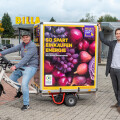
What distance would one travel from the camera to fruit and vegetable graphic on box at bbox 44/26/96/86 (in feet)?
16.3

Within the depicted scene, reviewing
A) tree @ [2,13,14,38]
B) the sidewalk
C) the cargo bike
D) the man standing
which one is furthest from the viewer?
tree @ [2,13,14,38]

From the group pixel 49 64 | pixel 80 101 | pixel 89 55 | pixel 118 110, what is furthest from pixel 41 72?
pixel 118 110

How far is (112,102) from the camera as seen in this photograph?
5.85 metres

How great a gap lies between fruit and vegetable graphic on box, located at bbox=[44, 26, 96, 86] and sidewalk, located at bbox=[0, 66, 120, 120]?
575 mm

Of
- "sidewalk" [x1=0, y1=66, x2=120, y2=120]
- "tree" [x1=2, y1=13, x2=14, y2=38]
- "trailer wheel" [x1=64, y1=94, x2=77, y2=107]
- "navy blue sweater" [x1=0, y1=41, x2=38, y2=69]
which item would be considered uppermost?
"tree" [x1=2, y1=13, x2=14, y2=38]

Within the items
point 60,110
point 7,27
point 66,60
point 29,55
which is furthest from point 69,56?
point 7,27

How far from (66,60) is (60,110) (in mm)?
1099

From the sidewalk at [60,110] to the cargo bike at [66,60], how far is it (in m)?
0.30

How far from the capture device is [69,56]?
5070 millimetres

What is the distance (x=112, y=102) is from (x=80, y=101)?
81cm

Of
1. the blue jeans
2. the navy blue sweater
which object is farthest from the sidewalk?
the navy blue sweater

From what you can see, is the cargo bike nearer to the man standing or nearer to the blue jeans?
the blue jeans

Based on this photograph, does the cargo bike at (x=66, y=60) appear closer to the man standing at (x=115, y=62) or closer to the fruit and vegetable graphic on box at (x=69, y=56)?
the fruit and vegetable graphic on box at (x=69, y=56)

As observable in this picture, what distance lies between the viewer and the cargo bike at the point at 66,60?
495 centimetres
